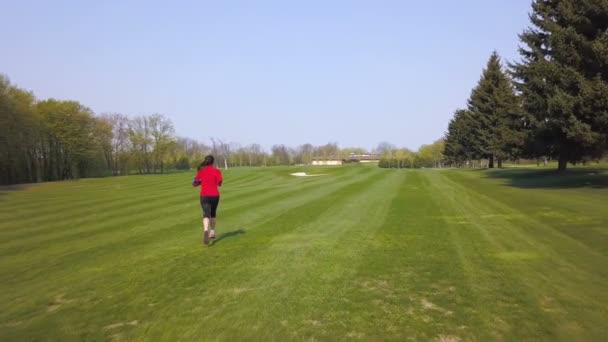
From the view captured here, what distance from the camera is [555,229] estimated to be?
1045 centimetres

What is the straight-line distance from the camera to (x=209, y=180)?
9.48 meters

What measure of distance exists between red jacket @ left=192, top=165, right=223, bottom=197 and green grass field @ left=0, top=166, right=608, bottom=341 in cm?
138

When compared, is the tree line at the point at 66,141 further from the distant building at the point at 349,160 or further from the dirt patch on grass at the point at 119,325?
the distant building at the point at 349,160

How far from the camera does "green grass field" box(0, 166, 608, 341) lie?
4.59m

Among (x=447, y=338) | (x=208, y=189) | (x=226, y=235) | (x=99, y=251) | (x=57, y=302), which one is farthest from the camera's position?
(x=226, y=235)

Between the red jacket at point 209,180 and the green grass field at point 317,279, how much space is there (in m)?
1.38

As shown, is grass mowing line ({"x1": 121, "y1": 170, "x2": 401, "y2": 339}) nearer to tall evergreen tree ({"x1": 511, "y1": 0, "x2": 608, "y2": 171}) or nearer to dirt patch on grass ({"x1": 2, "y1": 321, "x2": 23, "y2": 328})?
dirt patch on grass ({"x1": 2, "y1": 321, "x2": 23, "y2": 328})

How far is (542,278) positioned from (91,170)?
8766cm

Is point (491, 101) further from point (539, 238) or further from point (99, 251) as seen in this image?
point (99, 251)

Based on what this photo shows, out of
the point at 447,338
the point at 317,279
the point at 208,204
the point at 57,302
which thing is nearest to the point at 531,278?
the point at 447,338

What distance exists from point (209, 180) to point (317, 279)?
4.43 metres

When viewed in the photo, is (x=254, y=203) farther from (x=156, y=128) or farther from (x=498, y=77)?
(x=156, y=128)

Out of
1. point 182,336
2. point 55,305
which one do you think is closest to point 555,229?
point 182,336

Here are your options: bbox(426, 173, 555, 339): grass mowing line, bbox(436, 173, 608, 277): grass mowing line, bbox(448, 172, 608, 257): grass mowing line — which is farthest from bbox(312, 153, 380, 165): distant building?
bbox(426, 173, 555, 339): grass mowing line
